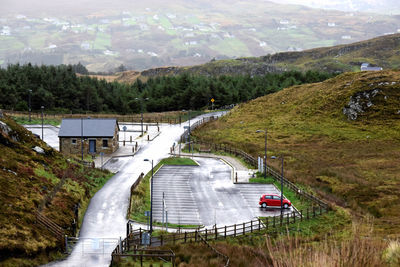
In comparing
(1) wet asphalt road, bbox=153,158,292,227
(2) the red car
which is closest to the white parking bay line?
(1) wet asphalt road, bbox=153,158,292,227

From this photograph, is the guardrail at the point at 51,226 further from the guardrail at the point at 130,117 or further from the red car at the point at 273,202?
the guardrail at the point at 130,117

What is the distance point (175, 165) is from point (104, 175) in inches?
466

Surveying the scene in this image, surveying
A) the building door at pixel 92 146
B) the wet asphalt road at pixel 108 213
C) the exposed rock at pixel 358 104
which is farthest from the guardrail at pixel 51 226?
the exposed rock at pixel 358 104

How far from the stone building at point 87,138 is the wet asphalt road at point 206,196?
12.6 m

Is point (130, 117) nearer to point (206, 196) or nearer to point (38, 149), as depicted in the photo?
point (38, 149)

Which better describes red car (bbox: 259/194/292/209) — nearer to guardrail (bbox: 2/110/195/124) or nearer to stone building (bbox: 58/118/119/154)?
stone building (bbox: 58/118/119/154)

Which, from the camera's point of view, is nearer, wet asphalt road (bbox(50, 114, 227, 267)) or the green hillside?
the green hillside

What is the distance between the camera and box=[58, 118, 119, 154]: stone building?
71.8 metres

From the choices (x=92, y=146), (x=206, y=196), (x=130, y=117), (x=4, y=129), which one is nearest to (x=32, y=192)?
(x=4, y=129)

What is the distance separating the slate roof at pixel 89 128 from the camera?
7200cm

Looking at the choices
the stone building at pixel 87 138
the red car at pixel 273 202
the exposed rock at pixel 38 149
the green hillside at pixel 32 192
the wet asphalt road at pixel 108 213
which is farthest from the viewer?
the stone building at pixel 87 138

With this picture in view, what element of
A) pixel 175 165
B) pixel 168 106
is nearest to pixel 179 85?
pixel 168 106

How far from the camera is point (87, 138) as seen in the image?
236ft

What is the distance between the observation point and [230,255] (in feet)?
101
